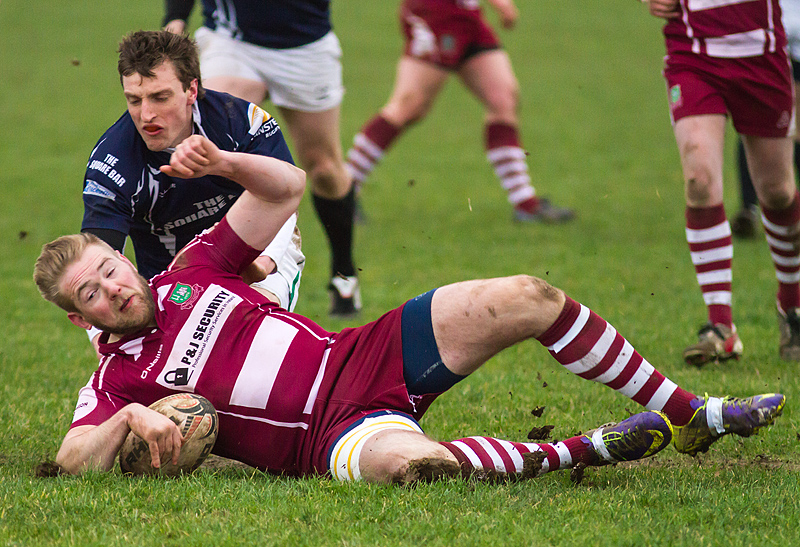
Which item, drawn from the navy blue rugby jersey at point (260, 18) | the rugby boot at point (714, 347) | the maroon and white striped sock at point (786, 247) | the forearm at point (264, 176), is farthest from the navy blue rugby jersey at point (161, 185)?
the maroon and white striped sock at point (786, 247)

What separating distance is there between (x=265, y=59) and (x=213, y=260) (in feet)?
8.41

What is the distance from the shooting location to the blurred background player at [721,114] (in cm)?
547

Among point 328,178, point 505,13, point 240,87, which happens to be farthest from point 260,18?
point 505,13

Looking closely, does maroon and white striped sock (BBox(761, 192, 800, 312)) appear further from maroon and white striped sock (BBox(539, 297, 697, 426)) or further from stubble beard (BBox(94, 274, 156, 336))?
stubble beard (BBox(94, 274, 156, 336))

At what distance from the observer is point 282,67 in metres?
6.26

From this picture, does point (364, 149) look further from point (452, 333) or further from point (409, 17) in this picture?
point (452, 333)

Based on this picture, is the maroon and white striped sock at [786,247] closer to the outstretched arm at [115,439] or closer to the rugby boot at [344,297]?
the rugby boot at [344,297]

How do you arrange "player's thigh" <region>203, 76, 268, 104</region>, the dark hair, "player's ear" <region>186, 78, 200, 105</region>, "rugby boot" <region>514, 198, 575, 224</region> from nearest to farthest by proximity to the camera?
the dark hair < "player's ear" <region>186, 78, 200, 105</region> < "player's thigh" <region>203, 76, 268, 104</region> < "rugby boot" <region>514, 198, 575, 224</region>

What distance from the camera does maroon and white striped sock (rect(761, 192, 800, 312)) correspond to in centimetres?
575

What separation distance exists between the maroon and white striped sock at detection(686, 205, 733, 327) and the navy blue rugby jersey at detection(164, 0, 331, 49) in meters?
2.66

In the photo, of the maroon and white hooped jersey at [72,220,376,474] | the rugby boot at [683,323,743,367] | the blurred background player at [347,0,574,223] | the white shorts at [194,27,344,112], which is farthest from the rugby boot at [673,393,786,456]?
the blurred background player at [347,0,574,223]

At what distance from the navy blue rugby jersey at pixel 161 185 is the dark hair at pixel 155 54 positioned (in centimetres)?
19

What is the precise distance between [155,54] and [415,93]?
6056 millimetres

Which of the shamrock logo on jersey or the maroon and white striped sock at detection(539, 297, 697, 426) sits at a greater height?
the shamrock logo on jersey
